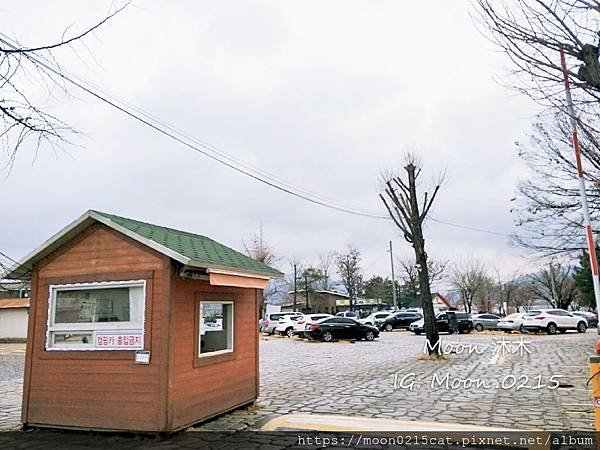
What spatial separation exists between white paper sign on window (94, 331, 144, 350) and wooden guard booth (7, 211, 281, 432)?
0.04 feet

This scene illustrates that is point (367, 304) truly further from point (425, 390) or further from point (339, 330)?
point (425, 390)

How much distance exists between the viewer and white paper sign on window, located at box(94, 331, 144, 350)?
6633 mm

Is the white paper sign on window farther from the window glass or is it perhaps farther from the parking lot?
the parking lot

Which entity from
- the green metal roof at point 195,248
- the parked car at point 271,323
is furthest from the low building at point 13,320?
the green metal roof at point 195,248

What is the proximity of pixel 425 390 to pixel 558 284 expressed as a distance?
4566 cm

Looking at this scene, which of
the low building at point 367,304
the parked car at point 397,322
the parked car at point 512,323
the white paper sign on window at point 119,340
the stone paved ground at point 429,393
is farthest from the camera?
the low building at point 367,304

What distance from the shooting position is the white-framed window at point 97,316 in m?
6.76

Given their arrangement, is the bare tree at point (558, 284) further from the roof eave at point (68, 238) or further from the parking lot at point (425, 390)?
the roof eave at point (68, 238)

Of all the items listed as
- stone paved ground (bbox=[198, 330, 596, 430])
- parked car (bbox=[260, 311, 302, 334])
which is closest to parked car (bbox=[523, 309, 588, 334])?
stone paved ground (bbox=[198, 330, 596, 430])

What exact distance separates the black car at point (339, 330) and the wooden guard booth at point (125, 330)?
664 inches

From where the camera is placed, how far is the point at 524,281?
196 feet

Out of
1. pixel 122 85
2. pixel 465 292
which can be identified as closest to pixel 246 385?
pixel 122 85

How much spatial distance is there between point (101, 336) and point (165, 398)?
1.40 metres

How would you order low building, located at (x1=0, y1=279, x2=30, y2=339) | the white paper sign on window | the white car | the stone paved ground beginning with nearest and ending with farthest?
the white paper sign on window → the stone paved ground → the white car → low building, located at (x1=0, y1=279, x2=30, y2=339)
